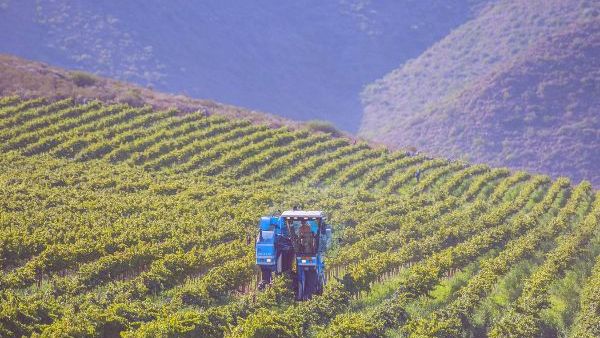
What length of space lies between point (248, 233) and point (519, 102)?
6353 cm

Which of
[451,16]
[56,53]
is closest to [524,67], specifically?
[451,16]

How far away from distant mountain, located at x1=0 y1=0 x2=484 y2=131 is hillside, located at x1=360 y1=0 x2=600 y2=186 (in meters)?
13.9

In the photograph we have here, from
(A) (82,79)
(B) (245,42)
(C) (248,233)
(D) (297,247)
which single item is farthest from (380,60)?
(D) (297,247)

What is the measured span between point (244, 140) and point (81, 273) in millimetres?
25675

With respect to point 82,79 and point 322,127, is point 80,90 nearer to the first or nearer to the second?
point 82,79

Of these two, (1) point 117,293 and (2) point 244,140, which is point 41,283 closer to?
(1) point 117,293

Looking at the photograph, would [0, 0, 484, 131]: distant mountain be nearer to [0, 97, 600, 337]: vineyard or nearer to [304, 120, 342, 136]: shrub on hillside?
[304, 120, 342, 136]: shrub on hillside

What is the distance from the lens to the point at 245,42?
423 ft

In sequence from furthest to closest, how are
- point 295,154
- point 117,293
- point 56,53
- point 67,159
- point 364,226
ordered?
1. point 56,53
2. point 295,154
3. point 67,159
4. point 364,226
5. point 117,293

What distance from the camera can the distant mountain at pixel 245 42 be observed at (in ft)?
360

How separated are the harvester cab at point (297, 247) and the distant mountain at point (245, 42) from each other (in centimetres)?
8964

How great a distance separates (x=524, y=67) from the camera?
90.9 metres

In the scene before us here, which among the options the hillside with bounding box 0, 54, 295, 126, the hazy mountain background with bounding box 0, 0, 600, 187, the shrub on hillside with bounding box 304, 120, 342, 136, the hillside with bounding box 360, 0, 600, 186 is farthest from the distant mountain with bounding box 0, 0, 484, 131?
the shrub on hillside with bounding box 304, 120, 342, 136

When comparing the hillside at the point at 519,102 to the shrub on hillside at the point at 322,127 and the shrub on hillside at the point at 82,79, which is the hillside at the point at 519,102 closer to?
the shrub on hillside at the point at 322,127
